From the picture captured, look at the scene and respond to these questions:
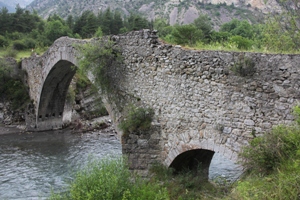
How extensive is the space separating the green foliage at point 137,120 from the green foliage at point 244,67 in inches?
125

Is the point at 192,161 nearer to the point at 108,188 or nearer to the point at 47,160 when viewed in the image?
the point at 108,188

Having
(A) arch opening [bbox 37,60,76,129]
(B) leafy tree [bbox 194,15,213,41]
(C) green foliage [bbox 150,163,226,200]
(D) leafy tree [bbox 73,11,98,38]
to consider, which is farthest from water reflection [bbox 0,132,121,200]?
(D) leafy tree [bbox 73,11,98,38]

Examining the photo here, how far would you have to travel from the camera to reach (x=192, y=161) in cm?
954

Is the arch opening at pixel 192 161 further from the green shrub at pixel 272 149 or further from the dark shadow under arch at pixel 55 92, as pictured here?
the dark shadow under arch at pixel 55 92

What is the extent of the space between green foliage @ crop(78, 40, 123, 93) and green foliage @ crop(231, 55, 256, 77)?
4.42 m

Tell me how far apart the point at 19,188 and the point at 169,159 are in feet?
21.8

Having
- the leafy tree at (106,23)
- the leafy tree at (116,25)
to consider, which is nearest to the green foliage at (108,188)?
the leafy tree at (106,23)

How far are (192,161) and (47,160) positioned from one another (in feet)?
28.6

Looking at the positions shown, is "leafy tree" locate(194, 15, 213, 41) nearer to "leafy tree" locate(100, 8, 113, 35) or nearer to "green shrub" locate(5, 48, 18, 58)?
"leafy tree" locate(100, 8, 113, 35)

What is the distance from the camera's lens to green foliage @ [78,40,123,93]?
402 inches

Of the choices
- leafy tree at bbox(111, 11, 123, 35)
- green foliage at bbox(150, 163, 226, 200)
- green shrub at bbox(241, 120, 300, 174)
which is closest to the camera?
green shrub at bbox(241, 120, 300, 174)

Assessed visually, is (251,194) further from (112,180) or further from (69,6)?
(69,6)

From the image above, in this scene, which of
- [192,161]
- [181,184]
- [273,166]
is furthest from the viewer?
[192,161]

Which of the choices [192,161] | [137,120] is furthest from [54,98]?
[192,161]
